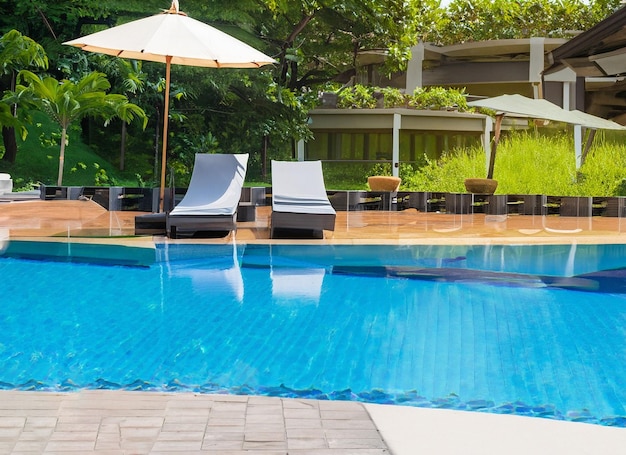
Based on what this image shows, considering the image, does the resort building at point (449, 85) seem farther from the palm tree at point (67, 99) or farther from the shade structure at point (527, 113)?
the palm tree at point (67, 99)

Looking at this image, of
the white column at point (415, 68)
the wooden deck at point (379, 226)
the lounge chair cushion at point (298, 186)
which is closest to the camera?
the wooden deck at point (379, 226)

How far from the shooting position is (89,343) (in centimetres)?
570

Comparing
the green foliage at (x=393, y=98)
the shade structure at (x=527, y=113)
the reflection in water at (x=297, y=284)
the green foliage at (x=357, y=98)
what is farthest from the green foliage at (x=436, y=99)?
the reflection in water at (x=297, y=284)

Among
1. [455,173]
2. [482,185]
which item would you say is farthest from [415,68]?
[482,185]

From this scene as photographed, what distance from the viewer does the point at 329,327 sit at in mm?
6316

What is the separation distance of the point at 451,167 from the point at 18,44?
444 inches

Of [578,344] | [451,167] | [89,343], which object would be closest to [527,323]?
[578,344]

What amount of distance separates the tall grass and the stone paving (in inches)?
602

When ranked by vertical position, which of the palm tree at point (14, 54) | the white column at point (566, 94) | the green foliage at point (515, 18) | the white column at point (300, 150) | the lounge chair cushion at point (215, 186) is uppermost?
the green foliage at point (515, 18)

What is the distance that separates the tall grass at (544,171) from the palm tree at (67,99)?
8.11 m

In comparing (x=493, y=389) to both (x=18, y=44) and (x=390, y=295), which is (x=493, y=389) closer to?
(x=390, y=295)

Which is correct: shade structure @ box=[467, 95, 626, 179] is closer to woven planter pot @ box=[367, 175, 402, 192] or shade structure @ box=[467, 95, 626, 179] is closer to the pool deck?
woven planter pot @ box=[367, 175, 402, 192]

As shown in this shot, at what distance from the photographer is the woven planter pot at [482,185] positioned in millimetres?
17094

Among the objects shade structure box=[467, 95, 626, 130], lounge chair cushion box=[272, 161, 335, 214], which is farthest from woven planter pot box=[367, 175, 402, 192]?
lounge chair cushion box=[272, 161, 335, 214]
